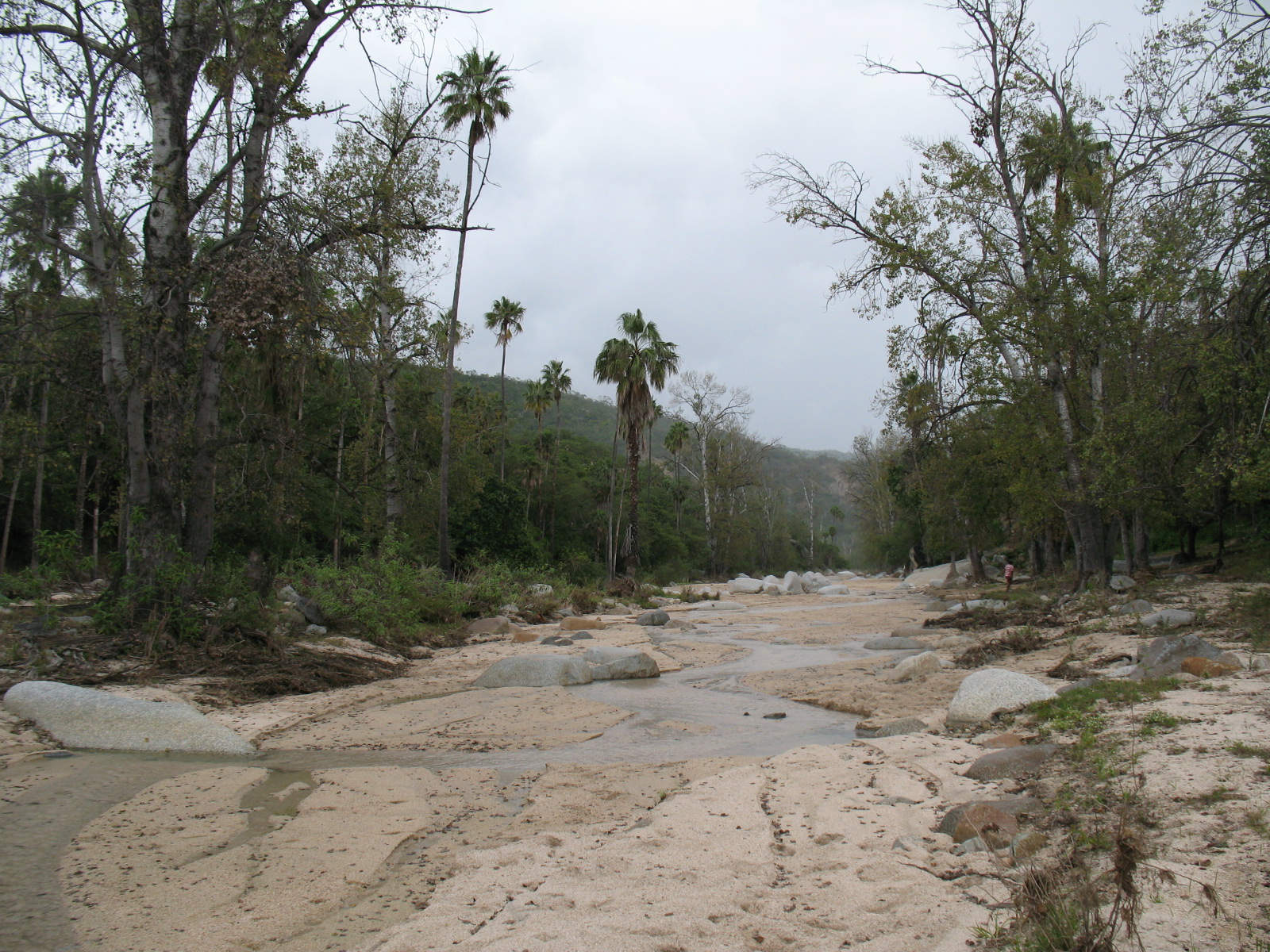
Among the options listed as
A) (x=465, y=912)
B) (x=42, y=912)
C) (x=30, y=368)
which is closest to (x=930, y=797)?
(x=465, y=912)

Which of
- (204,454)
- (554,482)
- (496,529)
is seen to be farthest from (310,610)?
(554,482)

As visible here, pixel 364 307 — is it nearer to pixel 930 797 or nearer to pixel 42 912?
pixel 42 912

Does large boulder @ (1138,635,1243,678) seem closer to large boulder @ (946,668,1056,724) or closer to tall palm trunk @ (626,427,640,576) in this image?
large boulder @ (946,668,1056,724)

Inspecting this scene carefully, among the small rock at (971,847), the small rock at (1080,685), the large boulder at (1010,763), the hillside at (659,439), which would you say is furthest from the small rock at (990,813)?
the hillside at (659,439)

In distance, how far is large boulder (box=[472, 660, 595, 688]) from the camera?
9758mm

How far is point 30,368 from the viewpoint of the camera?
8086 millimetres

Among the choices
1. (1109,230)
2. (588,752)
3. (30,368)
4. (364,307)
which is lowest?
(588,752)

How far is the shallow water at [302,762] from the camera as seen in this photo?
3.52 metres

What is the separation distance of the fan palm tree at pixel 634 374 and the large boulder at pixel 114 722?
2549 centimetres

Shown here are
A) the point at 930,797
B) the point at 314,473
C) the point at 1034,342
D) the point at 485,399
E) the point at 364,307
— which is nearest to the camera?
the point at 930,797

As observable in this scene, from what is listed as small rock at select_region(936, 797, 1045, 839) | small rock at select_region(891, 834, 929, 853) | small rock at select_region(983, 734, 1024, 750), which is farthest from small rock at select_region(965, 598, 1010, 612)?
small rock at select_region(891, 834, 929, 853)

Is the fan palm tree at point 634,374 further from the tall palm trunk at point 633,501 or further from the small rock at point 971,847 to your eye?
the small rock at point 971,847

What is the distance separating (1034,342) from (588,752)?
13055 millimetres

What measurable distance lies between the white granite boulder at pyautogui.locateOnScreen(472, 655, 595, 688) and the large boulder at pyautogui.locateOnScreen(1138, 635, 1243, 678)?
6378 millimetres
